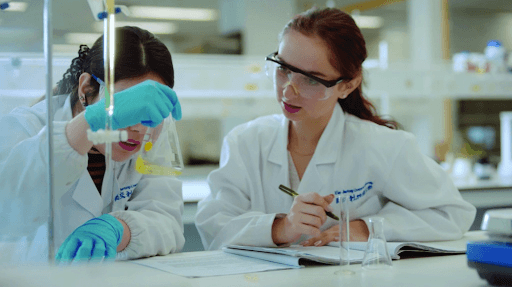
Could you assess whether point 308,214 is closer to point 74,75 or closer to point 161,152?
point 161,152

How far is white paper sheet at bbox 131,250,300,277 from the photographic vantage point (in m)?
1.18

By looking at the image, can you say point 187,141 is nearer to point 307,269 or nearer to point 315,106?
point 315,106

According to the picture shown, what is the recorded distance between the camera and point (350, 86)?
1900 mm

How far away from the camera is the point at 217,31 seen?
5816 millimetres

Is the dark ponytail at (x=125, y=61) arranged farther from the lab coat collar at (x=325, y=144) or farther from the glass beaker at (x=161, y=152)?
the lab coat collar at (x=325, y=144)

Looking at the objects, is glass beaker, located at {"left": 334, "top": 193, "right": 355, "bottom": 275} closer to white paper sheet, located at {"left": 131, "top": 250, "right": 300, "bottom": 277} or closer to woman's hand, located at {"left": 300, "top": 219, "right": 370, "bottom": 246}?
white paper sheet, located at {"left": 131, "top": 250, "right": 300, "bottom": 277}

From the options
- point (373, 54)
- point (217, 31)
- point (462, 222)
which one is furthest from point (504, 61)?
point (462, 222)

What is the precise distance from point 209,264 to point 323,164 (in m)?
0.75

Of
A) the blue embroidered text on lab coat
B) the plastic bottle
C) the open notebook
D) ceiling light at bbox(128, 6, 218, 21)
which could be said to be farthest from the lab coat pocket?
the plastic bottle

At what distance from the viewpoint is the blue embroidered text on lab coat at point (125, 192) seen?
57.4 inches

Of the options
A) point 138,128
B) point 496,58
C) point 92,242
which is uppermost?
point 496,58

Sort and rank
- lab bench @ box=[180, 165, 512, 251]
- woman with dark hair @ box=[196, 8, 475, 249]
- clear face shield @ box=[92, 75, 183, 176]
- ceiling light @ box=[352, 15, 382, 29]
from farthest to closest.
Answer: ceiling light @ box=[352, 15, 382, 29], lab bench @ box=[180, 165, 512, 251], woman with dark hair @ box=[196, 8, 475, 249], clear face shield @ box=[92, 75, 183, 176]

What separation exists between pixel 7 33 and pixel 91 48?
207 mm

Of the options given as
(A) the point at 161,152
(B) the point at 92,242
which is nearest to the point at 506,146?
→ (A) the point at 161,152
